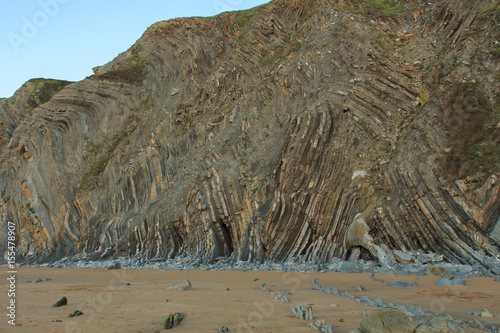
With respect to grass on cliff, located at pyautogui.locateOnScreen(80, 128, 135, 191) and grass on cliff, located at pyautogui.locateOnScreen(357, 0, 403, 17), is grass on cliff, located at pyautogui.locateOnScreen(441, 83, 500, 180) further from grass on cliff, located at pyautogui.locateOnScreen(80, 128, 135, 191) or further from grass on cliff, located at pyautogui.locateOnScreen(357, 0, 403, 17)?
grass on cliff, located at pyautogui.locateOnScreen(80, 128, 135, 191)

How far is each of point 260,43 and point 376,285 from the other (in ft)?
85.6

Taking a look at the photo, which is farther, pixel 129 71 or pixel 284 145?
pixel 129 71


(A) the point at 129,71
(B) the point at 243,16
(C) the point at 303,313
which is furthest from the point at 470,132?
(B) the point at 243,16

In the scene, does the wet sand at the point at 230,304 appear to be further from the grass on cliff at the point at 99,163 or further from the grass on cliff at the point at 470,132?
the grass on cliff at the point at 99,163

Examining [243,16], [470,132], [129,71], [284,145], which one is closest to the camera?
[470,132]

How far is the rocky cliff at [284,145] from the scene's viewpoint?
49.1 ft

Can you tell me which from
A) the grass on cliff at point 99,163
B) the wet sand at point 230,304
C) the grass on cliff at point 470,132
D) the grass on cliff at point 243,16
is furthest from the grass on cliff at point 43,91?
the grass on cliff at point 470,132

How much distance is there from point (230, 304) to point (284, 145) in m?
13.3

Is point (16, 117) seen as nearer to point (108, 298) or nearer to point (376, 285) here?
point (108, 298)

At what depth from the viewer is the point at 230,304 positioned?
8633mm

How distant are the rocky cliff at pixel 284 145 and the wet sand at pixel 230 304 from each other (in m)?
3.51

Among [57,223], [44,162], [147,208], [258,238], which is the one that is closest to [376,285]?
[258,238]

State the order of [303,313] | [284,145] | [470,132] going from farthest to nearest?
[284,145] < [470,132] < [303,313]

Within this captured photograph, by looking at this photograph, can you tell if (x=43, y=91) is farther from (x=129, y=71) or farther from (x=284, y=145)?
(x=284, y=145)
